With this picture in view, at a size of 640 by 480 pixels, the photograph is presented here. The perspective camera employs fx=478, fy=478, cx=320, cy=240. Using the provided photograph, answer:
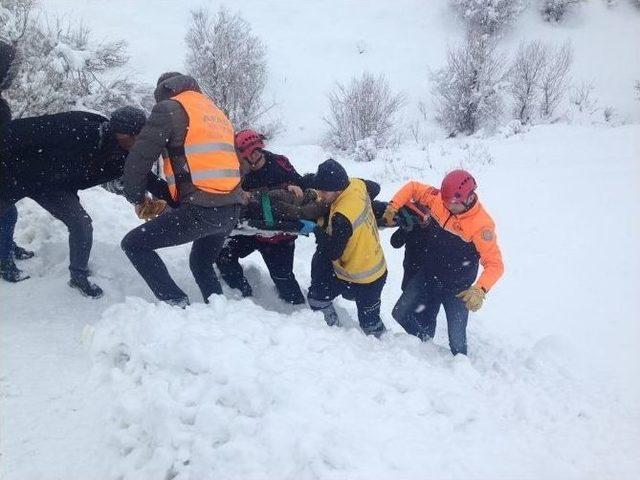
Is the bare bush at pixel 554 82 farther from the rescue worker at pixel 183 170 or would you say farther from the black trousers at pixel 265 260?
the rescue worker at pixel 183 170

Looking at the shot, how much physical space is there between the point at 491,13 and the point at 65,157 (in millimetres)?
24263

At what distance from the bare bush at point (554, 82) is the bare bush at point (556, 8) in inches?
211

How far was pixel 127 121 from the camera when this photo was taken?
313 centimetres

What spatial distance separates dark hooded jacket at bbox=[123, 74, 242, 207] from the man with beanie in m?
0.31

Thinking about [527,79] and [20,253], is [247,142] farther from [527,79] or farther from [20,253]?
[527,79]

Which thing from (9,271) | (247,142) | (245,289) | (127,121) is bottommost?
(245,289)

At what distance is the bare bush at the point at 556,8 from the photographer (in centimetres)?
2364

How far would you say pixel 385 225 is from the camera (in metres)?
4.21

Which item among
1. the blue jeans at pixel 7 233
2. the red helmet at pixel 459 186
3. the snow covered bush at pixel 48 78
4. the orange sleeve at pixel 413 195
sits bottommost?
the blue jeans at pixel 7 233

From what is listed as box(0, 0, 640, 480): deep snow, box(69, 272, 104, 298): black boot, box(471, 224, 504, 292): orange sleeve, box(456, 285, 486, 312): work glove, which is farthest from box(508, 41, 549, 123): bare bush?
box(69, 272, 104, 298): black boot

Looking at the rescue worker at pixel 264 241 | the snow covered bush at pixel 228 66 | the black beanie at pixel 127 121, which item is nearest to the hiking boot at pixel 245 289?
the rescue worker at pixel 264 241

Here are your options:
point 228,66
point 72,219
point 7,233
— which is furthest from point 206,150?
point 228,66

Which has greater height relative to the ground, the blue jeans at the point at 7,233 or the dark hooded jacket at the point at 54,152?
the dark hooded jacket at the point at 54,152

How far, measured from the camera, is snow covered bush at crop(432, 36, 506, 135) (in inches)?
755
